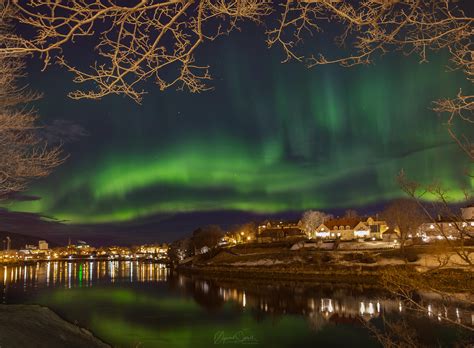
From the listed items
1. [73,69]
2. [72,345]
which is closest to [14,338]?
[72,345]

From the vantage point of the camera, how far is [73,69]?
14.0ft

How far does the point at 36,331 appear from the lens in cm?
1467

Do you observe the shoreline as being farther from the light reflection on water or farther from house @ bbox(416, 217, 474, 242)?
house @ bbox(416, 217, 474, 242)

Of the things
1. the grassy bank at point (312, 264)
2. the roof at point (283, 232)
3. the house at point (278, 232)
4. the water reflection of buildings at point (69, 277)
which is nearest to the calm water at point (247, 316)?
the grassy bank at point (312, 264)

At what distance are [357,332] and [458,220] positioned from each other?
26.4 meters

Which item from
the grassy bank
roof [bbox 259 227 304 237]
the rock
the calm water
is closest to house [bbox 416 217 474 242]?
the rock

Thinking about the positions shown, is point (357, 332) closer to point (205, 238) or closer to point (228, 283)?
point (228, 283)

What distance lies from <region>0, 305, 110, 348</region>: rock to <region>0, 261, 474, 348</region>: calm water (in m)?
2.90

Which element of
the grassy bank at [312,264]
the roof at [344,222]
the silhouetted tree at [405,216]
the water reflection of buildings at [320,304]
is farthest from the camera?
the roof at [344,222]

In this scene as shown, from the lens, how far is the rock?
1272cm

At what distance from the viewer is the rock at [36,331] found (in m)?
12.7

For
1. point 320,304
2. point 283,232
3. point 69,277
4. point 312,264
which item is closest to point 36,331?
point 320,304

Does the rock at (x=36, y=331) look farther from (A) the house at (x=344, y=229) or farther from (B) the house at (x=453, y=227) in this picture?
(A) the house at (x=344, y=229)

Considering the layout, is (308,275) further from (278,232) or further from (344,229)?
(278,232)
